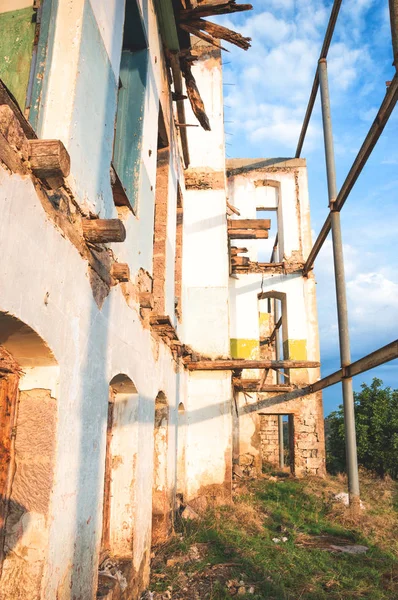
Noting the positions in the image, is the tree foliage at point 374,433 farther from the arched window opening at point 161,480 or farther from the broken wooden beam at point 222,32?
the broken wooden beam at point 222,32

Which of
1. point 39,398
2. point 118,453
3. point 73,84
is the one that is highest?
point 73,84

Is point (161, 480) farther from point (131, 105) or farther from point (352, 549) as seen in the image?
point (131, 105)

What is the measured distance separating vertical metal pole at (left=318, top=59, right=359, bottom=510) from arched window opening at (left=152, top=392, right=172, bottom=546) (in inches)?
133

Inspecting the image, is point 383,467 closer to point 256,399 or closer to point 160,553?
point 256,399

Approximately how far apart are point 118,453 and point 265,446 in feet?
48.5

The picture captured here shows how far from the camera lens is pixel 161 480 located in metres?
5.58

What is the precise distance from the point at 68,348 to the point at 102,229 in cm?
74

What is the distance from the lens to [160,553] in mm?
5121

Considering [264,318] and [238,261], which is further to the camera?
[264,318]

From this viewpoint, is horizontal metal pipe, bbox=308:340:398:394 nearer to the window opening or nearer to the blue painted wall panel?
the window opening

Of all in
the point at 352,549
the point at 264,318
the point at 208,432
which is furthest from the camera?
the point at 264,318

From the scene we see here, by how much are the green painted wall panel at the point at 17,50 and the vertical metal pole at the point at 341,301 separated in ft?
21.1

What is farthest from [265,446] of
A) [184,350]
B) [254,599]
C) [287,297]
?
[254,599]

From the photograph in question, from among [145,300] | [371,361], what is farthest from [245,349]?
[145,300]
